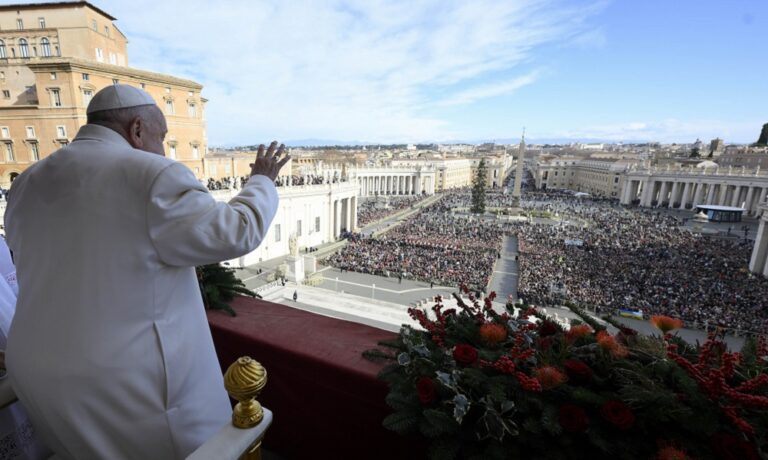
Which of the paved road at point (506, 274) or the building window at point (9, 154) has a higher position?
the building window at point (9, 154)

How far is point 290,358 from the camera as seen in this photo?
2.25 meters

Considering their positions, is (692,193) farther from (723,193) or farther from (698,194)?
(723,193)

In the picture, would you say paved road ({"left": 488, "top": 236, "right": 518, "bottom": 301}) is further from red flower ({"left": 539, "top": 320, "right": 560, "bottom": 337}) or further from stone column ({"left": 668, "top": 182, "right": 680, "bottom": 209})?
stone column ({"left": 668, "top": 182, "right": 680, "bottom": 209})

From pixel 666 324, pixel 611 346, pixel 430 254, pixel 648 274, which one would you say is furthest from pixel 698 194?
pixel 611 346

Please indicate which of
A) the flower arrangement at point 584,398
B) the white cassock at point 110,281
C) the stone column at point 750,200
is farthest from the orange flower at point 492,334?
the stone column at point 750,200

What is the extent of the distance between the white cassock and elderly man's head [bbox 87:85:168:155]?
72mm

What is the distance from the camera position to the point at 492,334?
197cm

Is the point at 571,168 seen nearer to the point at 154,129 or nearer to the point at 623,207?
the point at 623,207

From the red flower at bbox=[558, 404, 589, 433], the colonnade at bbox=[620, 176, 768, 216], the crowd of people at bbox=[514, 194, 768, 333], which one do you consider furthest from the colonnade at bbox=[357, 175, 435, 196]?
the red flower at bbox=[558, 404, 589, 433]

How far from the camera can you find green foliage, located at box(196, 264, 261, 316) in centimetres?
290

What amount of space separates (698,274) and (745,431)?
24.9 meters

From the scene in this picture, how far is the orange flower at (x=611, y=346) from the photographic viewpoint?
5.62ft

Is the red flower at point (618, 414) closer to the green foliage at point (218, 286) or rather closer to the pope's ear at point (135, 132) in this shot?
the pope's ear at point (135, 132)

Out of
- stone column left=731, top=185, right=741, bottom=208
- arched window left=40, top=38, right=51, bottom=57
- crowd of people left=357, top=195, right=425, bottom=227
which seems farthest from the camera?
stone column left=731, top=185, right=741, bottom=208
